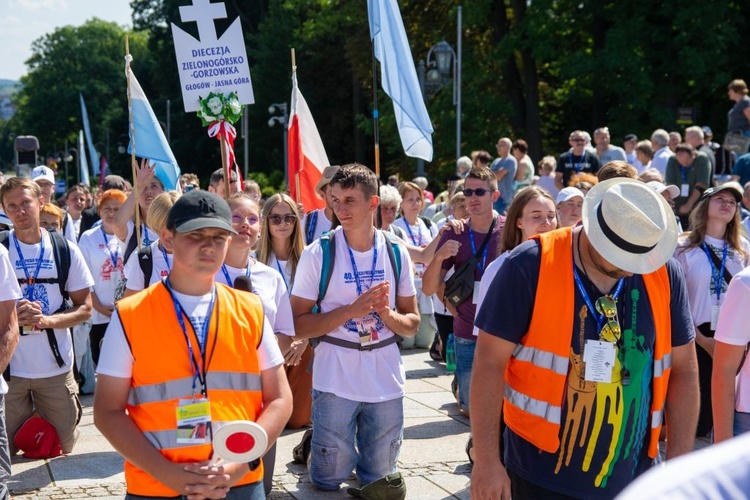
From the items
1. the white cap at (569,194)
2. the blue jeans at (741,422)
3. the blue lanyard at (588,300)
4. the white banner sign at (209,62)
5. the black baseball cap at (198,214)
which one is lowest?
the blue jeans at (741,422)

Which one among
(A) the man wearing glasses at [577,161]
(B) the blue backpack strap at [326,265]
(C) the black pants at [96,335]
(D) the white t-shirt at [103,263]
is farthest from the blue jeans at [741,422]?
(A) the man wearing glasses at [577,161]

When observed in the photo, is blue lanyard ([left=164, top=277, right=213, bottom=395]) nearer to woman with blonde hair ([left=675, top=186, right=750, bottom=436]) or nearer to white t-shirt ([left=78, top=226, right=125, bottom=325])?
woman with blonde hair ([left=675, top=186, right=750, bottom=436])

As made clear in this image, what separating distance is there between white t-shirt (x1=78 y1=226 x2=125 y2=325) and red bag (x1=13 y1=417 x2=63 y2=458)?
5.82ft

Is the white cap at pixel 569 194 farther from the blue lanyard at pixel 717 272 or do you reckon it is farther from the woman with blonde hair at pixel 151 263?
the woman with blonde hair at pixel 151 263

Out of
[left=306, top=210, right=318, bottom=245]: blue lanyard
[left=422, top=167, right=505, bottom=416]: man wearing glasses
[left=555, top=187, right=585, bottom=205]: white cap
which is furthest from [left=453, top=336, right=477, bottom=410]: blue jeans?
[left=306, top=210, right=318, bottom=245]: blue lanyard

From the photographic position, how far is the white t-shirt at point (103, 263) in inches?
351

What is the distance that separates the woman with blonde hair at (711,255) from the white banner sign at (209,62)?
13.1 ft

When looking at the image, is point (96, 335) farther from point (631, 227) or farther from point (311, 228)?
point (631, 227)

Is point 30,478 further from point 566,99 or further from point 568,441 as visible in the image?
point 566,99

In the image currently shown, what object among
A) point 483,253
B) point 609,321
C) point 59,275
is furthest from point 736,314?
point 59,275

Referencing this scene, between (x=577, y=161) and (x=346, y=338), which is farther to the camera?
(x=577, y=161)

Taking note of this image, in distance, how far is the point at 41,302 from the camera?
6.99m

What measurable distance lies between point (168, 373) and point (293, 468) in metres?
3.51

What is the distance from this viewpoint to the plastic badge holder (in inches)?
132
